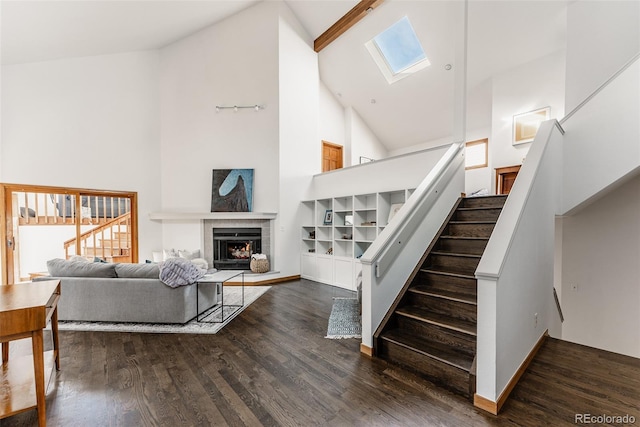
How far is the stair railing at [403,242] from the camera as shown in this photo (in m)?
2.60

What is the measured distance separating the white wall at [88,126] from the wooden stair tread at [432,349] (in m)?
5.90

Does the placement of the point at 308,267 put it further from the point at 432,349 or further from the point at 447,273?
the point at 432,349

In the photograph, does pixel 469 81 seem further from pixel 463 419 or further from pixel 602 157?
pixel 463 419

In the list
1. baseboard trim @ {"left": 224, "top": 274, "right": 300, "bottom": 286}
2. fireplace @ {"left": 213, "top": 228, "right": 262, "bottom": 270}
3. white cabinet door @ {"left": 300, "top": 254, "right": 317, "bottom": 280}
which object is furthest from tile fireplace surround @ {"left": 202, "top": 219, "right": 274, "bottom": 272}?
white cabinet door @ {"left": 300, "top": 254, "right": 317, "bottom": 280}

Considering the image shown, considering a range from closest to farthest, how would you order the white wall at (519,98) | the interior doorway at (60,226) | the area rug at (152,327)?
1. the area rug at (152,327)
2. the interior doorway at (60,226)
3. the white wall at (519,98)

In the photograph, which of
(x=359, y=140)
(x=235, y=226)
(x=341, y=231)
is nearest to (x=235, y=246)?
(x=235, y=226)

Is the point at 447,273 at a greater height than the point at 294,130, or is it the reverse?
the point at 294,130

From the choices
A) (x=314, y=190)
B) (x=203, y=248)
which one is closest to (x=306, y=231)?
(x=314, y=190)

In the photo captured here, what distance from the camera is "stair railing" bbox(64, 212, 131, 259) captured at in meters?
5.47

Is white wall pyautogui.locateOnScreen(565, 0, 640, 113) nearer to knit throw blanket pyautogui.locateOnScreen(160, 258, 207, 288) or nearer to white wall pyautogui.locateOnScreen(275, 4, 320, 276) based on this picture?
white wall pyautogui.locateOnScreen(275, 4, 320, 276)

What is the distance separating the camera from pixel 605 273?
4.02 m

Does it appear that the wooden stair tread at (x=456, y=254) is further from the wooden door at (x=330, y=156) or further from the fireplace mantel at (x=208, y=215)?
the wooden door at (x=330, y=156)

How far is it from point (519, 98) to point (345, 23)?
391 cm

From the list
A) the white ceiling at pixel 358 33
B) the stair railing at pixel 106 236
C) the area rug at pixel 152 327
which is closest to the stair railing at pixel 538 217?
the white ceiling at pixel 358 33
